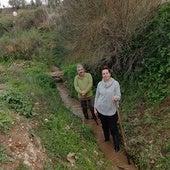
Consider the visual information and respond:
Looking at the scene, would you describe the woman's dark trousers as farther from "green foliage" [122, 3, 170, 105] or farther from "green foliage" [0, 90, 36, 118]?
"green foliage" [0, 90, 36, 118]

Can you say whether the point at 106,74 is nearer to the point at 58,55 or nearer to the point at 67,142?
the point at 67,142

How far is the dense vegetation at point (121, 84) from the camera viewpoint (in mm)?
6840

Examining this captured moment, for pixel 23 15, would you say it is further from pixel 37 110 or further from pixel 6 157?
pixel 6 157

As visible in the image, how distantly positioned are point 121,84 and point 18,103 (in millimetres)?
3849

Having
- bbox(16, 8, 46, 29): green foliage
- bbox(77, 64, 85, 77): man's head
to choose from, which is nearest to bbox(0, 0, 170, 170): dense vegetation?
bbox(77, 64, 85, 77): man's head

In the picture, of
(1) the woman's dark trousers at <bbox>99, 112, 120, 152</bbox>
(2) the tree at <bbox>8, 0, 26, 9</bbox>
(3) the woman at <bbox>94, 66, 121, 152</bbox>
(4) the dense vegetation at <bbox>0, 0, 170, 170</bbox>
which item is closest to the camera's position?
(4) the dense vegetation at <bbox>0, 0, 170, 170</bbox>

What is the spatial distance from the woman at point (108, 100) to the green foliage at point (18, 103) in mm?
1802

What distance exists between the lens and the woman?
6.99 metres

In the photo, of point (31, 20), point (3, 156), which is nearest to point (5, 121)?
point (3, 156)

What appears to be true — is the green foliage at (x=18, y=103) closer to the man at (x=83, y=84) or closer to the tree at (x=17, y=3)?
the man at (x=83, y=84)

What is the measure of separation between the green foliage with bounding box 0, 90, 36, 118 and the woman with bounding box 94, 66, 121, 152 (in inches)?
70.9

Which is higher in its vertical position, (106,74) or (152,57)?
(106,74)

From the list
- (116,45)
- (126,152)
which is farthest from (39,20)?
(126,152)

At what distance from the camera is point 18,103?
26.5 feet
